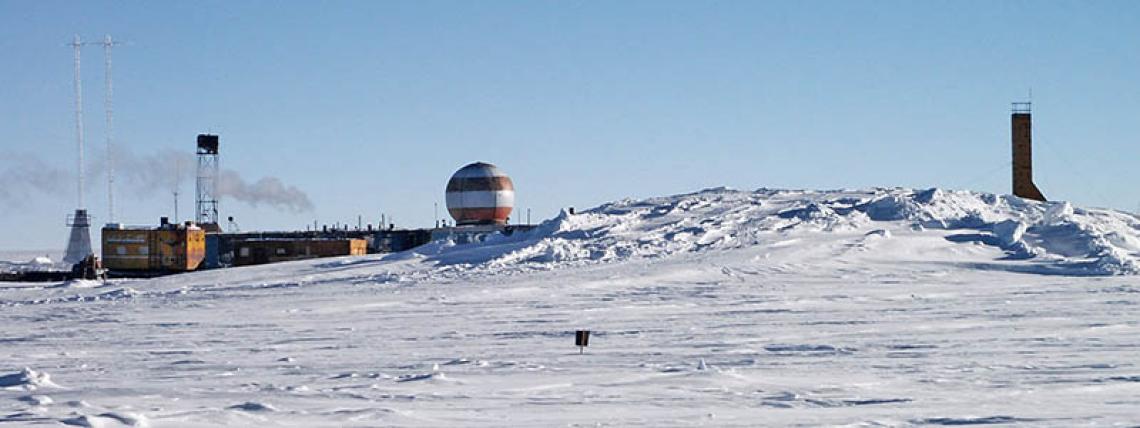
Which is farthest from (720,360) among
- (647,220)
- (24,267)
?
(24,267)

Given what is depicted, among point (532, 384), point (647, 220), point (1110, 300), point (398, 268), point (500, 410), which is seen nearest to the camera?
point (500, 410)

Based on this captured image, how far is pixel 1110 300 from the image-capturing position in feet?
77.3

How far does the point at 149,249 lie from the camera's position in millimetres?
53906

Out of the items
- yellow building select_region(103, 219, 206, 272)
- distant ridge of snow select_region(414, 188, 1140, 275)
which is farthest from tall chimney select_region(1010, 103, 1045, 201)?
yellow building select_region(103, 219, 206, 272)

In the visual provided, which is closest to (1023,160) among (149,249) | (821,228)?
(821,228)

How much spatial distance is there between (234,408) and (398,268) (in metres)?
21.8

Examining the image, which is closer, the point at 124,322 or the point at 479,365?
the point at 479,365

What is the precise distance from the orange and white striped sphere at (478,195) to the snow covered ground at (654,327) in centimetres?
2042


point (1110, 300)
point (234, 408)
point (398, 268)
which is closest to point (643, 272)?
point (398, 268)

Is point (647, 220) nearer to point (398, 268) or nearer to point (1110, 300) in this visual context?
point (398, 268)

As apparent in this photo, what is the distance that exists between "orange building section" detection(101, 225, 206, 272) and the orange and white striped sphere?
1204 cm

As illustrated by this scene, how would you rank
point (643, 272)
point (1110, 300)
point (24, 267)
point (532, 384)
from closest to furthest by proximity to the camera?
point (532, 384)
point (1110, 300)
point (643, 272)
point (24, 267)

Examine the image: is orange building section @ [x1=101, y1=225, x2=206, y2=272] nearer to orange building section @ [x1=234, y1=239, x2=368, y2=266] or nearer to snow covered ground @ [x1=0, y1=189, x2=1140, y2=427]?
orange building section @ [x1=234, y1=239, x2=368, y2=266]

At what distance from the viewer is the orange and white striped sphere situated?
199 ft
